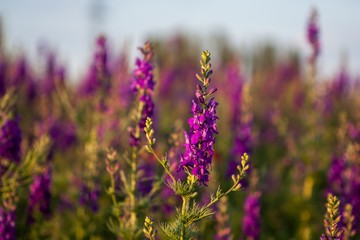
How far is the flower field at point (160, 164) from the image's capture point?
10.6ft

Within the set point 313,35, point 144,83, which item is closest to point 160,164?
point 313,35

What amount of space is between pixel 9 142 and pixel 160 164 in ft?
15.1

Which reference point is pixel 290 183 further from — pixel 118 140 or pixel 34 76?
pixel 34 76

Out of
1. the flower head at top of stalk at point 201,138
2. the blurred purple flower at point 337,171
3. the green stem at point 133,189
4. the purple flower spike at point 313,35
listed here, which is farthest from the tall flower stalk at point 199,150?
the purple flower spike at point 313,35

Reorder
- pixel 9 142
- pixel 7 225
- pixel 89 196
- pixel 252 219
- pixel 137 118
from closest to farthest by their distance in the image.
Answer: pixel 7 225, pixel 137 118, pixel 9 142, pixel 252 219, pixel 89 196

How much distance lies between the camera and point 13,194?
420 cm

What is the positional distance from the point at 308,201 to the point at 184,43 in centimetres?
3370

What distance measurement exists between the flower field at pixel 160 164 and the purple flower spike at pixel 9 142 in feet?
0.03

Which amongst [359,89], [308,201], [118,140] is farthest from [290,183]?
[359,89]

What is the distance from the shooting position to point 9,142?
4.71 metres

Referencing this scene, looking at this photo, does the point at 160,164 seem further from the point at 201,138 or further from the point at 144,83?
the point at 201,138

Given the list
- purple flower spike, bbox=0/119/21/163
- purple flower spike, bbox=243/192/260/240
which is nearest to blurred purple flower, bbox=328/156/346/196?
purple flower spike, bbox=243/192/260/240

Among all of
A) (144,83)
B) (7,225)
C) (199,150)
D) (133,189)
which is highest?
(144,83)

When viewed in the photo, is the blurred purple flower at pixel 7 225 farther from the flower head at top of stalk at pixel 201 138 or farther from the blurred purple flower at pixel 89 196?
the flower head at top of stalk at pixel 201 138
